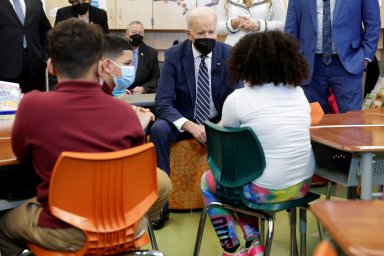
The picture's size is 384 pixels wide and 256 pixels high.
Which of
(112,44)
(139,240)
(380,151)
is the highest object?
(112,44)

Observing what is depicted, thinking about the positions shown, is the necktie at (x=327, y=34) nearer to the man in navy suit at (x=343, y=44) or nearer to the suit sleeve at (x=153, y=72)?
the man in navy suit at (x=343, y=44)

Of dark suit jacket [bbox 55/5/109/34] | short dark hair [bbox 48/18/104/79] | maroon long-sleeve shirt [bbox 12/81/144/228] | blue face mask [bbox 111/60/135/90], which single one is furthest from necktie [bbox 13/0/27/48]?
maroon long-sleeve shirt [bbox 12/81/144/228]

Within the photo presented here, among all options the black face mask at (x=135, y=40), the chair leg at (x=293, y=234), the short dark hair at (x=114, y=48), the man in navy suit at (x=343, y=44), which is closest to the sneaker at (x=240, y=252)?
the chair leg at (x=293, y=234)

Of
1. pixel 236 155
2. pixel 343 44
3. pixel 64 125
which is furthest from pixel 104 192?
pixel 343 44

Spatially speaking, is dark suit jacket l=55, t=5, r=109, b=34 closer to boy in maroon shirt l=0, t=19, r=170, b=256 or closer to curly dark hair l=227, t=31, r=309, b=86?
curly dark hair l=227, t=31, r=309, b=86

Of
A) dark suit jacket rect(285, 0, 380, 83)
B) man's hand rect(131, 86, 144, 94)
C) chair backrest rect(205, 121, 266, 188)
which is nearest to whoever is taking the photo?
chair backrest rect(205, 121, 266, 188)

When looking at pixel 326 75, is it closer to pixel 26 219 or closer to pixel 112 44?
pixel 112 44

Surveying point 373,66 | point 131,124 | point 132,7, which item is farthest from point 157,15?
point 131,124

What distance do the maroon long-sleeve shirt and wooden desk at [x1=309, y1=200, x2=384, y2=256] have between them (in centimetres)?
69

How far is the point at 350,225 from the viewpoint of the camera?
91 cm

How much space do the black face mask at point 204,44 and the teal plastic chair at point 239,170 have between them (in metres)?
0.96

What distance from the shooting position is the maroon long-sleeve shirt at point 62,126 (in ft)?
4.69

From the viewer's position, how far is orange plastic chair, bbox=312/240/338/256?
0.83m

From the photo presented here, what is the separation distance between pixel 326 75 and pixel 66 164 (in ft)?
7.63
